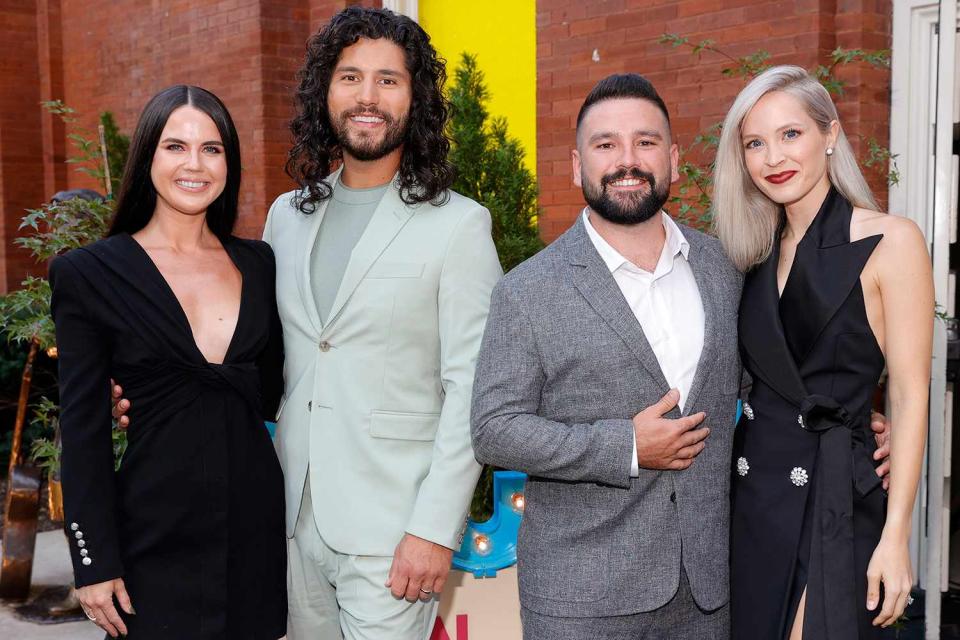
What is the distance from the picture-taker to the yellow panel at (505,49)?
6.34 m

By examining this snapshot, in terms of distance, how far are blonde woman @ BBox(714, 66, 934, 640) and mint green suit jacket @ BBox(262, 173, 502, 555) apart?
718mm

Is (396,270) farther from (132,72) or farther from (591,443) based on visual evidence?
(132,72)

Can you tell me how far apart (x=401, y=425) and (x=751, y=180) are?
118 cm

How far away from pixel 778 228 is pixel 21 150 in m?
11.2

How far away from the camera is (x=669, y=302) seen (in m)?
2.44

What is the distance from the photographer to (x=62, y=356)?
2424 mm

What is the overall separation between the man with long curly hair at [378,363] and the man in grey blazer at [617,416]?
0.62 ft

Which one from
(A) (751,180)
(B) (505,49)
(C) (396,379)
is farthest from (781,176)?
(B) (505,49)

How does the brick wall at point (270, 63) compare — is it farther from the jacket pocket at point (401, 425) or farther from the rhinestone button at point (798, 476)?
the jacket pocket at point (401, 425)

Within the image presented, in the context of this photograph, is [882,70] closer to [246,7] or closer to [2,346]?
[246,7]

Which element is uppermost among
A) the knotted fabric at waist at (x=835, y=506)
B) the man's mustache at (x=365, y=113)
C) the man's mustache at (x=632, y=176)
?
the man's mustache at (x=365, y=113)

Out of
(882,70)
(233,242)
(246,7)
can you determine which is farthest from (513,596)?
(246,7)

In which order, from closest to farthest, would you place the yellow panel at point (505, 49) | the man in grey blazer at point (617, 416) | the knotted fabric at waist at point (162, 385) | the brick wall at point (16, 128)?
the man in grey blazer at point (617, 416) < the knotted fabric at waist at point (162, 385) < the yellow panel at point (505, 49) < the brick wall at point (16, 128)

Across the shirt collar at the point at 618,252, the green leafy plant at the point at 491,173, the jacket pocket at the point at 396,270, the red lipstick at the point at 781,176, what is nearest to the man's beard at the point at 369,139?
the jacket pocket at the point at 396,270
